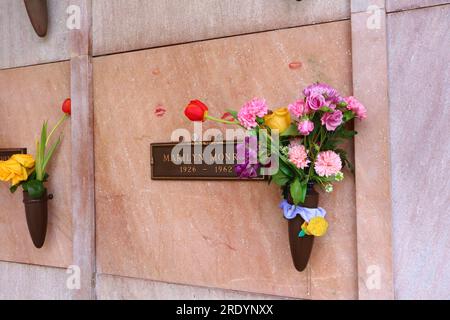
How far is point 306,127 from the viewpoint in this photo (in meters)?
1.61

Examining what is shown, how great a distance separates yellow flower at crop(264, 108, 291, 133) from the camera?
1.70 m

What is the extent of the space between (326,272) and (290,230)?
0.27m

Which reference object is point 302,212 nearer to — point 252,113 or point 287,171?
point 287,171

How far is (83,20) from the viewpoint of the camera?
232 cm

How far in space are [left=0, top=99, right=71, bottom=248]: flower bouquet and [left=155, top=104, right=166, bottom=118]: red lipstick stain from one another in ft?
1.79

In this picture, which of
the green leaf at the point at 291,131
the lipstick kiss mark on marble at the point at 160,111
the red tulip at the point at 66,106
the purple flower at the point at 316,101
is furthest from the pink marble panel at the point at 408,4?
the red tulip at the point at 66,106

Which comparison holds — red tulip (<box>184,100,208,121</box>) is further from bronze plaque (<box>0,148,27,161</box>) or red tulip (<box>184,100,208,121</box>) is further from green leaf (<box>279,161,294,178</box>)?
bronze plaque (<box>0,148,27,161</box>)

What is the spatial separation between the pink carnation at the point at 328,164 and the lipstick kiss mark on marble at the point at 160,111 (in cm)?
86

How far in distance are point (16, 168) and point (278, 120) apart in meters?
1.40

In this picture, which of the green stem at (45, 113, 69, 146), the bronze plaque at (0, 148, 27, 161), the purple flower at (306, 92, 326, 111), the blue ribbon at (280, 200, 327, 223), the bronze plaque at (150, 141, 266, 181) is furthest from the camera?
the bronze plaque at (0, 148, 27, 161)

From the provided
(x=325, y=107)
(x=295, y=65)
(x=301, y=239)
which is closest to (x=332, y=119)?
(x=325, y=107)

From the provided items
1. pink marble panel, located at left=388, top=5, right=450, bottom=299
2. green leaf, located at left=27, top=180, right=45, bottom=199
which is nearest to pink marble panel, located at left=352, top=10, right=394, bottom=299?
pink marble panel, located at left=388, top=5, right=450, bottom=299
